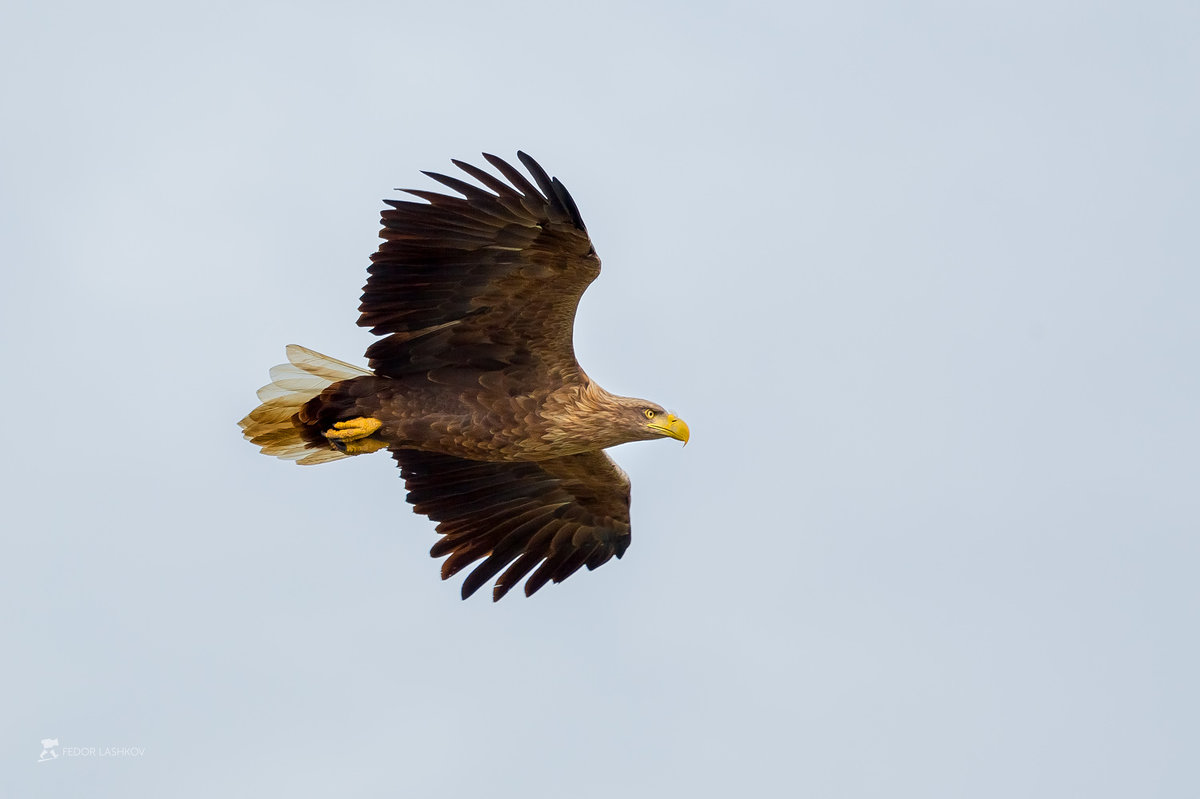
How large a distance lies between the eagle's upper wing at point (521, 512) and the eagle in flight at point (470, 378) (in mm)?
14

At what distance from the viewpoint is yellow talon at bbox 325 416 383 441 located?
36.6 feet

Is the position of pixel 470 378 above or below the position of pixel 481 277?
below

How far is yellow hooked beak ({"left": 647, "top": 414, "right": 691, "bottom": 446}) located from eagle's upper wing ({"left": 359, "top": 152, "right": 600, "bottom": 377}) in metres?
0.67

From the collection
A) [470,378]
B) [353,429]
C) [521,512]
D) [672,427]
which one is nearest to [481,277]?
[470,378]

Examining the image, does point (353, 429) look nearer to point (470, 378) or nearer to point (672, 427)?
point (470, 378)

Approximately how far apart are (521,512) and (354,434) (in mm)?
1797

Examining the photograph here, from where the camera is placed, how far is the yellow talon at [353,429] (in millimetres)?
11141

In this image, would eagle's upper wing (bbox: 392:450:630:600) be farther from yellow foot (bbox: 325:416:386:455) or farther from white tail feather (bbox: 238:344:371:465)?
yellow foot (bbox: 325:416:386:455)

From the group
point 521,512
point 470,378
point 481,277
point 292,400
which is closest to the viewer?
point 481,277

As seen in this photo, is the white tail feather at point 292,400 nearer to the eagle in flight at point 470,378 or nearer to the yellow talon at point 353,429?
the eagle in flight at point 470,378

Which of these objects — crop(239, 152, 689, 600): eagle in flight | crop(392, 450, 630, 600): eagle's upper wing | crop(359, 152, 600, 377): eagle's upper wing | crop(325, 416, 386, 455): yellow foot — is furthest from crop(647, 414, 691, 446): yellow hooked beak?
crop(325, 416, 386, 455): yellow foot

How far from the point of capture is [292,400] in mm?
11633

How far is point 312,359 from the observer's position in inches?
454

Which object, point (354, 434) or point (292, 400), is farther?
point (292, 400)
